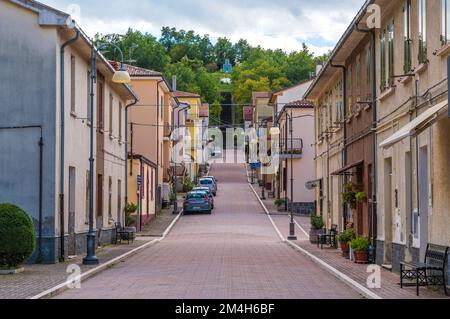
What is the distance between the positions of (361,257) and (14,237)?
9805mm

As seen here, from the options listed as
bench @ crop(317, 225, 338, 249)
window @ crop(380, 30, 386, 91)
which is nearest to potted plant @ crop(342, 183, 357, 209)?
window @ crop(380, 30, 386, 91)

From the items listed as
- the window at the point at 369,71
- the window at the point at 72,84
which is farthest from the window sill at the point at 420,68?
the window at the point at 72,84

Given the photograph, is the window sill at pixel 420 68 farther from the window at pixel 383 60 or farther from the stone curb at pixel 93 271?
the stone curb at pixel 93 271

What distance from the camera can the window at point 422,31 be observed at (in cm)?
1883

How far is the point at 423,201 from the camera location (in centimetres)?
1903

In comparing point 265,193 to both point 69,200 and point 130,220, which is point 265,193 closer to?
point 130,220

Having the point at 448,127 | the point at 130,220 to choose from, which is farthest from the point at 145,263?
the point at 130,220

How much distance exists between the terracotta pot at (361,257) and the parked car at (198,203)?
33.5m

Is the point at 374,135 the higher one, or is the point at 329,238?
the point at 374,135

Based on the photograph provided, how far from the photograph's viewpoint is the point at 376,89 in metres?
25.5

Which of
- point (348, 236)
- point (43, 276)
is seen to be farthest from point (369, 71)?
point (43, 276)

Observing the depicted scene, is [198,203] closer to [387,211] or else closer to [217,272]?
[387,211]

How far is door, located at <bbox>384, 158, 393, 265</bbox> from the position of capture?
2408cm
